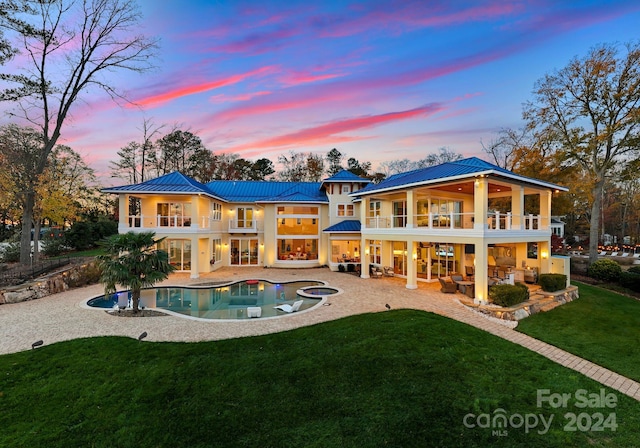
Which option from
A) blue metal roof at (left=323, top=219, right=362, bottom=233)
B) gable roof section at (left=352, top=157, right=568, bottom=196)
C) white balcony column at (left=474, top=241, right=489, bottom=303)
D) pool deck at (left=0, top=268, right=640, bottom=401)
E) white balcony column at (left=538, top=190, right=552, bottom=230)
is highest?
gable roof section at (left=352, top=157, right=568, bottom=196)

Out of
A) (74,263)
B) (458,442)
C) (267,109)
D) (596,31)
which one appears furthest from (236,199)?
(596,31)

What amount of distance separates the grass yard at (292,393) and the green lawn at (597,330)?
181 cm

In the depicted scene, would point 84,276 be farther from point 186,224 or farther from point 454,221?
point 454,221

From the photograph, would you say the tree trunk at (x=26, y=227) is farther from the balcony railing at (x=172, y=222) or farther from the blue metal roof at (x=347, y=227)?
the blue metal roof at (x=347, y=227)

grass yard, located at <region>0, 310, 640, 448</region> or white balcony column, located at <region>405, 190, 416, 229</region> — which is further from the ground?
white balcony column, located at <region>405, 190, 416, 229</region>

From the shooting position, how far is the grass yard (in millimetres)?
4520

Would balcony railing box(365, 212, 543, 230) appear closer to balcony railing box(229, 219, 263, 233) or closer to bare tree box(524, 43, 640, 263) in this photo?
bare tree box(524, 43, 640, 263)

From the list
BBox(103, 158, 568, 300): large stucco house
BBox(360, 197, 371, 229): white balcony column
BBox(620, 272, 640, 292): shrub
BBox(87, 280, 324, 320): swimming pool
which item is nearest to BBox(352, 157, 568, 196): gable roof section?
BBox(103, 158, 568, 300): large stucco house

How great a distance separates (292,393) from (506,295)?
9689 millimetres

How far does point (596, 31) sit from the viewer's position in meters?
14.8

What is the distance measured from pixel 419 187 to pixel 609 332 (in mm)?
8950

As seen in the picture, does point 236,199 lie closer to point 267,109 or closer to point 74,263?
point 267,109

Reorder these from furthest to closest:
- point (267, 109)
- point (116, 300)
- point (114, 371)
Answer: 1. point (267, 109)
2. point (116, 300)
3. point (114, 371)

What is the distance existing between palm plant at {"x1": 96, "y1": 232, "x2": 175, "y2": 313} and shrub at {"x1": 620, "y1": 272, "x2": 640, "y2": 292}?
24887 mm
